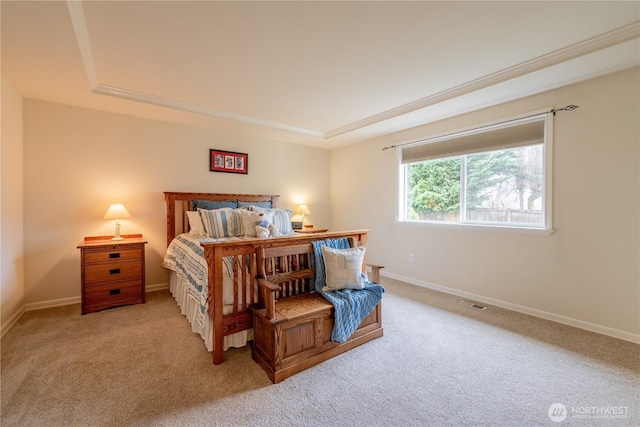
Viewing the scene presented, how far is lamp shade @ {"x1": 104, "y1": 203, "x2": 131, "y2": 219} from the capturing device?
3066 millimetres

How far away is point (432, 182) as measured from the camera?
3838 millimetres

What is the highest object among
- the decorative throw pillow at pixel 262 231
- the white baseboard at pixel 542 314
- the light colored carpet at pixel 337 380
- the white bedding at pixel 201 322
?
the decorative throw pillow at pixel 262 231

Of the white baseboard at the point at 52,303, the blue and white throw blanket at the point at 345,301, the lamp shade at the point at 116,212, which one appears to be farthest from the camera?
the lamp shade at the point at 116,212

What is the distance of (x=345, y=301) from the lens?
2084mm

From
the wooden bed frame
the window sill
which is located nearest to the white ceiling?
the window sill

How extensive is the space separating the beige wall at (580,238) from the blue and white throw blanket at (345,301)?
171 centimetres

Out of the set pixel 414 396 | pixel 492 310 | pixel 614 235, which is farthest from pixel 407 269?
pixel 414 396

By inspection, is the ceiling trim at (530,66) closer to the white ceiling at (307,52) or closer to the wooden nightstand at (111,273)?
the white ceiling at (307,52)

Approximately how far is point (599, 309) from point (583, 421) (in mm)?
1469

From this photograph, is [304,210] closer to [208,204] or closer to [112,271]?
[208,204]

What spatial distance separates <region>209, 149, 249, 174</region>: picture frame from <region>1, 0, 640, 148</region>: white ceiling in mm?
813

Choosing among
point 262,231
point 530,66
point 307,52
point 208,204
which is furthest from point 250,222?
point 530,66

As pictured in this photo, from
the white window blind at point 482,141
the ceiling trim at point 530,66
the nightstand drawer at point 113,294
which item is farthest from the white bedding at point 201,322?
the white window blind at point 482,141

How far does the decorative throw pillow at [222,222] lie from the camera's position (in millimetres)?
3250
